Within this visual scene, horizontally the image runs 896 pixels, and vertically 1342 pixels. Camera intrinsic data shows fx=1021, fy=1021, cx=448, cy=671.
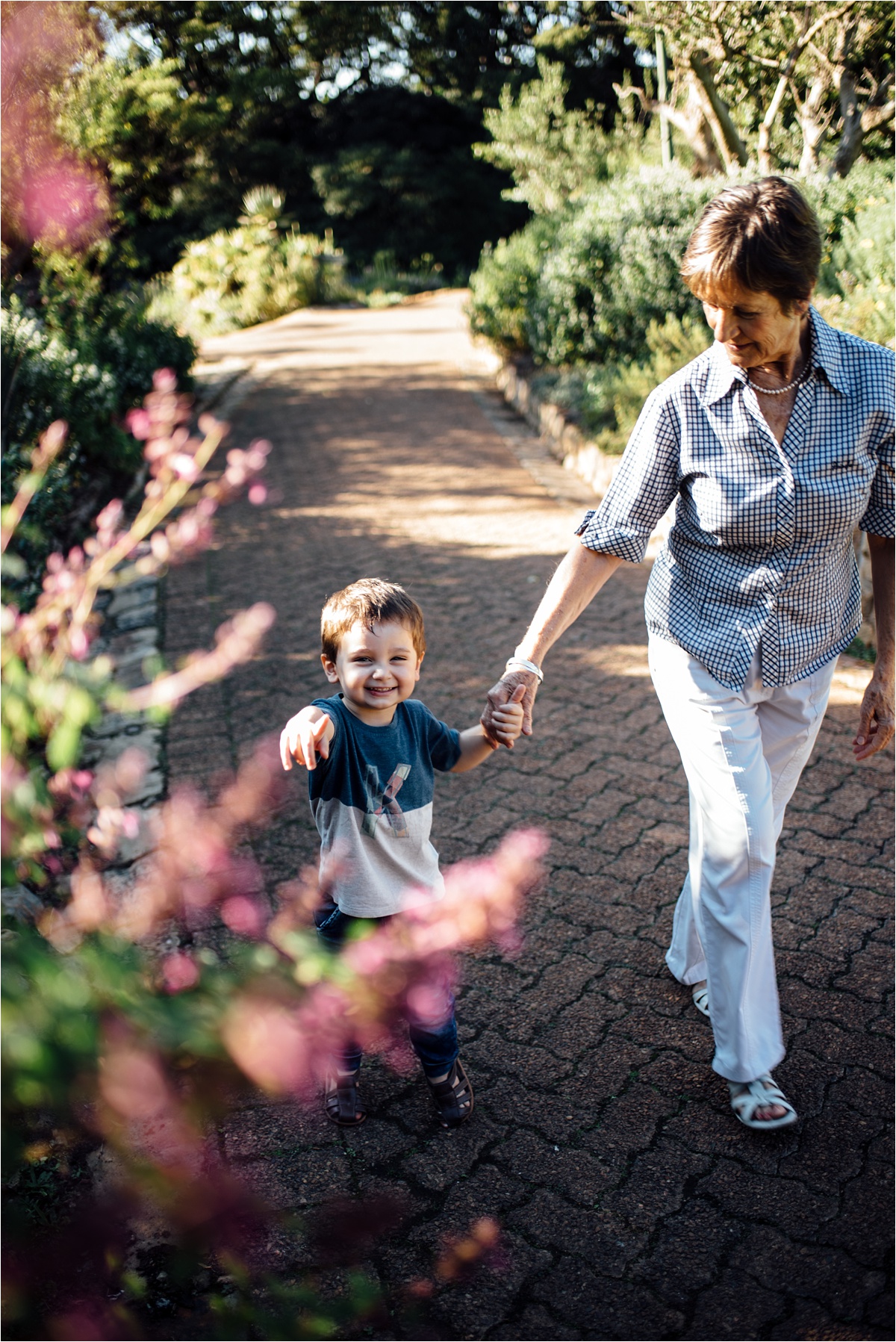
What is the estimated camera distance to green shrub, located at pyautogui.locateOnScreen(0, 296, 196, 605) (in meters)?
5.59

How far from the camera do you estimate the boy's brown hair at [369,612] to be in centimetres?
236

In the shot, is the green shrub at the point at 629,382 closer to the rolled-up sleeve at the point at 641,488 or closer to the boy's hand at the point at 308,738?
the rolled-up sleeve at the point at 641,488

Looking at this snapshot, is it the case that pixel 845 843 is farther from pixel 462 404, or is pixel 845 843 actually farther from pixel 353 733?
pixel 462 404

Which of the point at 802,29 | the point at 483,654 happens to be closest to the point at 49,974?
the point at 483,654

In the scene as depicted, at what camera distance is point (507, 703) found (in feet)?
7.95

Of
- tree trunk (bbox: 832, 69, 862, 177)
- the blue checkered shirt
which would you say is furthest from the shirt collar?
tree trunk (bbox: 832, 69, 862, 177)

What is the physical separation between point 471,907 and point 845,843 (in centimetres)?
180

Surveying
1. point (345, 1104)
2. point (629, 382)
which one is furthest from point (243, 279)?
point (345, 1104)

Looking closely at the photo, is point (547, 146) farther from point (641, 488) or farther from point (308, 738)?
point (308, 738)

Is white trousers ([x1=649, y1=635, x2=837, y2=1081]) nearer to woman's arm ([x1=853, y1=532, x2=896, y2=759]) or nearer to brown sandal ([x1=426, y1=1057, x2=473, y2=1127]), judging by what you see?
woman's arm ([x1=853, y1=532, x2=896, y2=759])

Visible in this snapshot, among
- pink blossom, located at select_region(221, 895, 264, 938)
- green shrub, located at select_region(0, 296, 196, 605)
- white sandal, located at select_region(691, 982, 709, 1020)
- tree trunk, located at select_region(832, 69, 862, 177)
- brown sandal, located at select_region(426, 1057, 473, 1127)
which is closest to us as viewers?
brown sandal, located at select_region(426, 1057, 473, 1127)

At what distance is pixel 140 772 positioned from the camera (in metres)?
4.48

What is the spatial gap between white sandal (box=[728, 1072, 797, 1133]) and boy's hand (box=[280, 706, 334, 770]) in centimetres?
142

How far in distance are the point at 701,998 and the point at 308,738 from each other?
1631 mm
